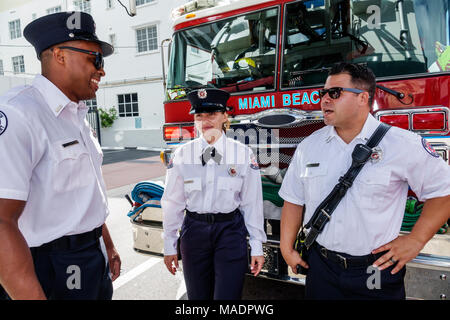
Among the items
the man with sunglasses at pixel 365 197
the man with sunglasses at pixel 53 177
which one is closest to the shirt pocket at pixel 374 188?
the man with sunglasses at pixel 365 197

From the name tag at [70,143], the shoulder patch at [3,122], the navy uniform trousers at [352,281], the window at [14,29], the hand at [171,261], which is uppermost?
the window at [14,29]

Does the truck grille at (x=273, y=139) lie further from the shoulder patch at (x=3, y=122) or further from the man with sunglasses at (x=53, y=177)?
the shoulder patch at (x=3, y=122)

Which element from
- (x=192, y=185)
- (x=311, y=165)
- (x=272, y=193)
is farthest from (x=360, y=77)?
(x=272, y=193)

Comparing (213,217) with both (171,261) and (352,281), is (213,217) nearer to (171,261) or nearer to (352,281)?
(171,261)

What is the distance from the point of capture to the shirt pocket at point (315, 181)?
5.36ft

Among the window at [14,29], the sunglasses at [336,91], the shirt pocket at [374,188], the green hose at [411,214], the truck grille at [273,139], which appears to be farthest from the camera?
the window at [14,29]

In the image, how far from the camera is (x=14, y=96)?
1235mm

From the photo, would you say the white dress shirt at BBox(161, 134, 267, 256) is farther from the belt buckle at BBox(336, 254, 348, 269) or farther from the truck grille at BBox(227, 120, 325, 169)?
the truck grille at BBox(227, 120, 325, 169)

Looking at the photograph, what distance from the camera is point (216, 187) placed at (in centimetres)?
192

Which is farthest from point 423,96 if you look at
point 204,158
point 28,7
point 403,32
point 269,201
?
point 28,7

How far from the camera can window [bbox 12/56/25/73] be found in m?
20.3

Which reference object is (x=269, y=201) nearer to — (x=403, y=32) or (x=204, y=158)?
(x=204, y=158)

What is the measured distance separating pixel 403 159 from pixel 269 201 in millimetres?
1186

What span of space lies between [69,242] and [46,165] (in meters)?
0.36
